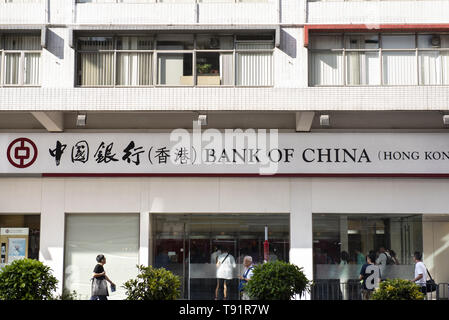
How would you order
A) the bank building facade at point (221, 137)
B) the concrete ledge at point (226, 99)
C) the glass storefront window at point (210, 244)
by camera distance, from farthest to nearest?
1. the glass storefront window at point (210, 244)
2. the bank building facade at point (221, 137)
3. the concrete ledge at point (226, 99)

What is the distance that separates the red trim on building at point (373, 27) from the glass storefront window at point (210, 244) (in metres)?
5.05

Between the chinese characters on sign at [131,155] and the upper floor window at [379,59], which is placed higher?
the upper floor window at [379,59]

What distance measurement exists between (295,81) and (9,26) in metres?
7.54

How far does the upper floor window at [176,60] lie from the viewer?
54.8 ft

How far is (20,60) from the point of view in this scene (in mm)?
16750

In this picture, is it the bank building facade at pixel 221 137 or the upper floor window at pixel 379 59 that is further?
the upper floor window at pixel 379 59

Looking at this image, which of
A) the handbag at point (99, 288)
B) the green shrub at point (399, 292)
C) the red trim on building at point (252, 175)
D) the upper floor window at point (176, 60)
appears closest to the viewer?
the green shrub at point (399, 292)

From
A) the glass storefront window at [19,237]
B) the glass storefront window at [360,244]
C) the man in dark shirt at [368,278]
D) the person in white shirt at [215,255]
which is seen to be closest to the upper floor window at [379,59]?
the glass storefront window at [360,244]

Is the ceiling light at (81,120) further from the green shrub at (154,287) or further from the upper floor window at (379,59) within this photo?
the upper floor window at (379,59)

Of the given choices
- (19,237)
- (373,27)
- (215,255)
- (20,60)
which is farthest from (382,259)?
(20,60)

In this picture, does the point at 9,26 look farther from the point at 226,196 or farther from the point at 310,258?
the point at 310,258
